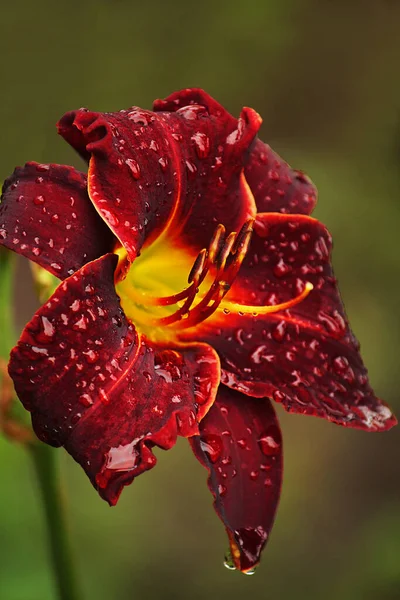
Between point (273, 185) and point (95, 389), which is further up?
point (273, 185)

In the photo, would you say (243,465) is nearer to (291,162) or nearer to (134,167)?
(134,167)

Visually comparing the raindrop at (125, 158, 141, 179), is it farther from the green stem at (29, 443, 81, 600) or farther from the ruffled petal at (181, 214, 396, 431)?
the green stem at (29, 443, 81, 600)

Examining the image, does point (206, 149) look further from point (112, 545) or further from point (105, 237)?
point (112, 545)

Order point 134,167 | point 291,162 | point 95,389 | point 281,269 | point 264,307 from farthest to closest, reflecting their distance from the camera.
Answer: point 291,162, point 281,269, point 264,307, point 134,167, point 95,389

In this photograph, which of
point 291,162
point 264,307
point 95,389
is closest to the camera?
point 95,389

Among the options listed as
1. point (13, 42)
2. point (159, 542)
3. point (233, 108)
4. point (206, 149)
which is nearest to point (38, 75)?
point (13, 42)

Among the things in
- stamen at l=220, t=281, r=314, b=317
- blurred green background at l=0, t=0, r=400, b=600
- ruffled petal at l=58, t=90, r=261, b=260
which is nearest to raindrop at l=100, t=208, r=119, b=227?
ruffled petal at l=58, t=90, r=261, b=260

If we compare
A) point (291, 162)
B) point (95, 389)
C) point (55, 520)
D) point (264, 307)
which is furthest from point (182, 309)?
point (291, 162)
